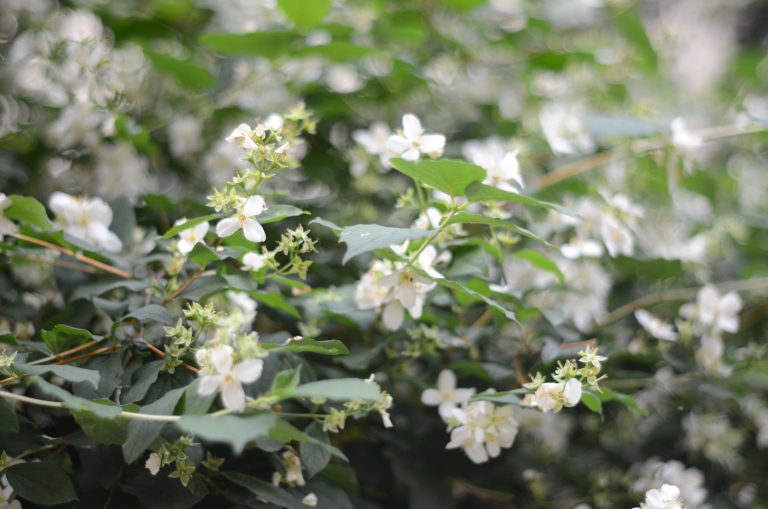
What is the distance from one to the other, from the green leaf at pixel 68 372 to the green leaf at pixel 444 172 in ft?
1.35

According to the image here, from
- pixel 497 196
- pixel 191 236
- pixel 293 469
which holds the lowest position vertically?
pixel 293 469

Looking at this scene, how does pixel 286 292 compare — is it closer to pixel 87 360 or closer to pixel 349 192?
pixel 87 360

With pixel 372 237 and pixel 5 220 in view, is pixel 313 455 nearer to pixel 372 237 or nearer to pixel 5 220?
pixel 372 237

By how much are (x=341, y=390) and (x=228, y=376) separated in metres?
0.14

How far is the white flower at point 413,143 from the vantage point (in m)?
1.00

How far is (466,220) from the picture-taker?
0.84 metres

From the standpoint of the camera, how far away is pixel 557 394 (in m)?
0.86

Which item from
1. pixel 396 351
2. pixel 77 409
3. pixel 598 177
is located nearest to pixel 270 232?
pixel 396 351

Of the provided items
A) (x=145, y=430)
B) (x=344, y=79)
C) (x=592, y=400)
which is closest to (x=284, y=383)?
(x=145, y=430)

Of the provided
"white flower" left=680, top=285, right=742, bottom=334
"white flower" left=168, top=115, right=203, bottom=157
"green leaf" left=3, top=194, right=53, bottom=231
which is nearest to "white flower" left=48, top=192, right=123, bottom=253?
"green leaf" left=3, top=194, right=53, bottom=231

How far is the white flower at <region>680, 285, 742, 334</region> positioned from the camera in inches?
50.2

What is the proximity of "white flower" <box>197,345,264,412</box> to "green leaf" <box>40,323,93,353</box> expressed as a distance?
213 mm

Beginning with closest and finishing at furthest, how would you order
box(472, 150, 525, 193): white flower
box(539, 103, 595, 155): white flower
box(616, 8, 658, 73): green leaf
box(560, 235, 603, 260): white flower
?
box(472, 150, 525, 193): white flower
box(560, 235, 603, 260): white flower
box(539, 103, 595, 155): white flower
box(616, 8, 658, 73): green leaf

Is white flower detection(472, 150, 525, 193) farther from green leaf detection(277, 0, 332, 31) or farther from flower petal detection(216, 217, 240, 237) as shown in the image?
green leaf detection(277, 0, 332, 31)
